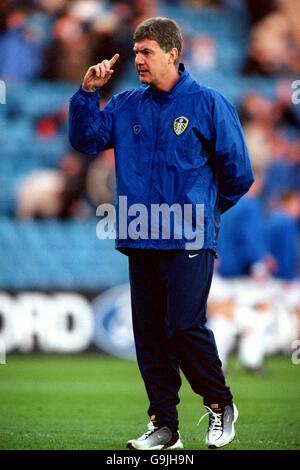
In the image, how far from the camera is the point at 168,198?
221 inches

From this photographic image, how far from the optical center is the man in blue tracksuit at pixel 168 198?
5625 millimetres

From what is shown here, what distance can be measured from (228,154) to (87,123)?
78cm

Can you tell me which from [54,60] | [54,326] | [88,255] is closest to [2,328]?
[54,326]

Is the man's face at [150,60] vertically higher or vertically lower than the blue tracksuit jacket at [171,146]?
higher

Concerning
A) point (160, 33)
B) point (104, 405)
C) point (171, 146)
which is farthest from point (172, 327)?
point (104, 405)

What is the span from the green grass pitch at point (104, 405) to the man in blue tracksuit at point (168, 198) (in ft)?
1.29

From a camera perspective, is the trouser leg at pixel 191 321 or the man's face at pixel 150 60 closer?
the trouser leg at pixel 191 321

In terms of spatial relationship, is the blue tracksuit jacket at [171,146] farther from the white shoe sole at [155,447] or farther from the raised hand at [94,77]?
the white shoe sole at [155,447]

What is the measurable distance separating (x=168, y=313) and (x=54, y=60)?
895 centimetres

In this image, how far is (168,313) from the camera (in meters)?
5.66

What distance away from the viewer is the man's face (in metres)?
5.70

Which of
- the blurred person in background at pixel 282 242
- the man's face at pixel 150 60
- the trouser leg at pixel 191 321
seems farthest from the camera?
the blurred person in background at pixel 282 242

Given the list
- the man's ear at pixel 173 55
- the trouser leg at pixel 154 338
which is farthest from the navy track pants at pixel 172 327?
the man's ear at pixel 173 55

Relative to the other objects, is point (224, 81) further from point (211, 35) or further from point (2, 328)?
point (2, 328)
